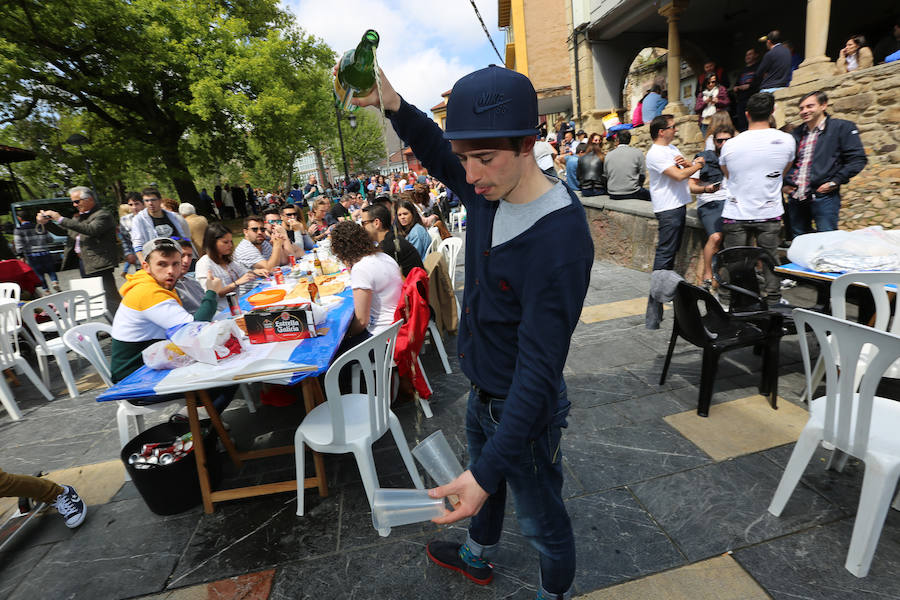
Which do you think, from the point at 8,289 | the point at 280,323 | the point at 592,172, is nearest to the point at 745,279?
the point at 280,323

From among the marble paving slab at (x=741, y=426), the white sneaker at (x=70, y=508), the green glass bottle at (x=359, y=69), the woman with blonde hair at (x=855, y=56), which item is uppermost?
the woman with blonde hair at (x=855, y=56)

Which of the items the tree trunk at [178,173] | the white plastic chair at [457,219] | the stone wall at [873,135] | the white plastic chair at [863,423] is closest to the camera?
the white plastic chair at [863,423]

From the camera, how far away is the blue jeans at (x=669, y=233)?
4.91 metres

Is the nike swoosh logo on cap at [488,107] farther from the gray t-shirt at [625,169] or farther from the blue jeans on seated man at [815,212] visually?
the gray t-shirt at [625,169]

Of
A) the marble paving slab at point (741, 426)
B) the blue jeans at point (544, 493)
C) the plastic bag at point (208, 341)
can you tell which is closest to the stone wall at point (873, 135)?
the marble paving slab at point (741, 426)

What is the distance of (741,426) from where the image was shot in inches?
108

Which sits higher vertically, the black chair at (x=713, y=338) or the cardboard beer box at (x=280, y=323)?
the cardboard beer box at (x=280, y=323)

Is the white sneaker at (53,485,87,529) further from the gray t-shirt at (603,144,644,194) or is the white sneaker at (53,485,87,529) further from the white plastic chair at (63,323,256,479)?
the gray t-shirt at (603,144,644,194)

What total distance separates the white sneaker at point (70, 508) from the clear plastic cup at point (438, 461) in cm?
250

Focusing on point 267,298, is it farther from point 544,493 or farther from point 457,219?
point 457,219

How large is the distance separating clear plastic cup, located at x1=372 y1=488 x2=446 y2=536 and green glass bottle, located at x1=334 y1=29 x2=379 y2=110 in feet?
3.95

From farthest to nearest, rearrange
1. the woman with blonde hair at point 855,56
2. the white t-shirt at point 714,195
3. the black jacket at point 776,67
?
the black jacket at point 776,67, the woman with blonde hair at point 855,56, the white t-shirt at point 714,195

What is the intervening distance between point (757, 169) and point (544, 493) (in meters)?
3.92

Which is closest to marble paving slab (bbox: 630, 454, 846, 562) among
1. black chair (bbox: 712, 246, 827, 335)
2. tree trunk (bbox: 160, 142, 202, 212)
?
black chair (bbox: 712, 246, 827, 335)
